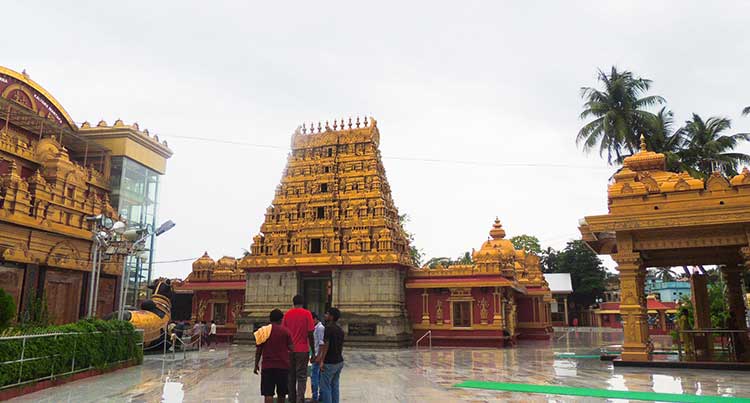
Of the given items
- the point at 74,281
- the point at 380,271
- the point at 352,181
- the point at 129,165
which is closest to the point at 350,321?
the point at 380,271

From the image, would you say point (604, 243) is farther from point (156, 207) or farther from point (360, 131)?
point (156, 207)

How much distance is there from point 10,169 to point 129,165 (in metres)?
13.5

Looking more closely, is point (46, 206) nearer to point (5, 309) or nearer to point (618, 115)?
point (5, 309)

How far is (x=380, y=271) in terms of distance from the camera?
25.6m

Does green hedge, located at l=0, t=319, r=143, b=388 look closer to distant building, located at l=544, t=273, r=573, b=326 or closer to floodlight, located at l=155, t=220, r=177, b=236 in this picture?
floodlight, located at l=155, t=220, r=177, b=236

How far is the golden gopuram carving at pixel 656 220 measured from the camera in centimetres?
1332

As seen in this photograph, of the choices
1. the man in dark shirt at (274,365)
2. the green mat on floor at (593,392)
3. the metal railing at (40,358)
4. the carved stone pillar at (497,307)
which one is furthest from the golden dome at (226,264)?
the man in dark shirt at (274,365)

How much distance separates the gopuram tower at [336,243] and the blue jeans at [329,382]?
17.2 metres

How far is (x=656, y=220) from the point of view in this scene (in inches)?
540

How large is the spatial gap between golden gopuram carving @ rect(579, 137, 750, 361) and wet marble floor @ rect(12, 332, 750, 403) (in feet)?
6.34

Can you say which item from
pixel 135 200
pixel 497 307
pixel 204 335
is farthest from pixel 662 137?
pixel 135 200

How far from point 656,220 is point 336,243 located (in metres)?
15.9

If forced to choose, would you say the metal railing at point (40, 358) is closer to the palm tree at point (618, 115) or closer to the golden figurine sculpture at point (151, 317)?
the golden figurine sculpture at point (151, 317)

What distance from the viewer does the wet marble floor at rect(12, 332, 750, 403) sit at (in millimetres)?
9383
